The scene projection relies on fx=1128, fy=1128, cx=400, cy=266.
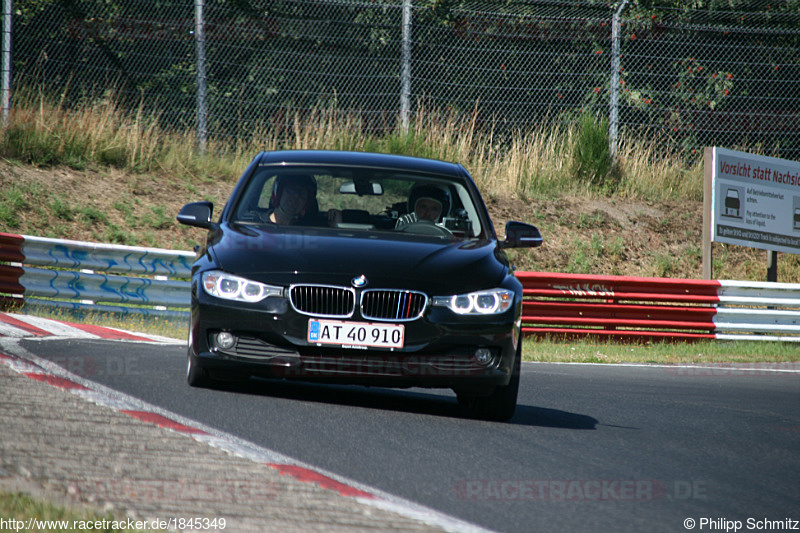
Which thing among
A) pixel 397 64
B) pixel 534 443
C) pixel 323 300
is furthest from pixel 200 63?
pixel 534 443

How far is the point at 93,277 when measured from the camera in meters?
13.7

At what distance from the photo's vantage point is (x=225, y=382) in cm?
722

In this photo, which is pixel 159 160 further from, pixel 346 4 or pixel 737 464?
pixel 737 464

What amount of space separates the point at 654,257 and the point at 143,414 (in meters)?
15.9

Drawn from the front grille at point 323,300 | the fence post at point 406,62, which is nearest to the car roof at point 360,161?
the front grille at point 323,300

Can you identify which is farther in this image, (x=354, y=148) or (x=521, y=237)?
(x=354, y=148)

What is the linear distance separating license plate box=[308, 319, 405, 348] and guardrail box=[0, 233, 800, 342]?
7.66 meters

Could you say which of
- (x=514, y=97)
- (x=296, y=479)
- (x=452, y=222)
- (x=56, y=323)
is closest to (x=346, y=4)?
(x=514, y=97)

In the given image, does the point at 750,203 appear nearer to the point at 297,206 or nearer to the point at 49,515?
the point at 297,206

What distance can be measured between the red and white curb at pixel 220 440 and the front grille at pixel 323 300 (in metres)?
0.93

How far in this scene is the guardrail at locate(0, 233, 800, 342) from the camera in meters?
13.2

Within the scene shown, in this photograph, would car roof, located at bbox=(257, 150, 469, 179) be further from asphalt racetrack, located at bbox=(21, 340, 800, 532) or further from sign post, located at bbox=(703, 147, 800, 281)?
sign post, located at bbox=(703, 147, 800, 281)

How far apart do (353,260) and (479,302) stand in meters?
0.76

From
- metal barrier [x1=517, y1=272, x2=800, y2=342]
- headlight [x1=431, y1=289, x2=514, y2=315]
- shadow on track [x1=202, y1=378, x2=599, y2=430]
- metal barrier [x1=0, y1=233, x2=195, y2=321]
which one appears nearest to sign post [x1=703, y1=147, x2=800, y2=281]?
metal barrier [x1=517, y1=272, x2=800, y2=342]
